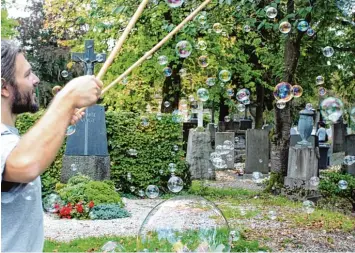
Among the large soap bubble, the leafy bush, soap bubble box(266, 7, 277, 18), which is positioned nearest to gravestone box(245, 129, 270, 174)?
the leafy bush

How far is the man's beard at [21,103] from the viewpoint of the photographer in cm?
181

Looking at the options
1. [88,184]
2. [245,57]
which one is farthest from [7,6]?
[88,184]

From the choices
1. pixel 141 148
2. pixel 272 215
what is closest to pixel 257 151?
pixel 141 148

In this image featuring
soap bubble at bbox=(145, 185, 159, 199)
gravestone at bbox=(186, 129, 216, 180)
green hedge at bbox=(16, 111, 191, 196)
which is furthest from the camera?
gravestone at bbox=(186, 129, 216, 180)

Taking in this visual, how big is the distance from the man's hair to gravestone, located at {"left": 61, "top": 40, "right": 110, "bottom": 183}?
33.5 feet

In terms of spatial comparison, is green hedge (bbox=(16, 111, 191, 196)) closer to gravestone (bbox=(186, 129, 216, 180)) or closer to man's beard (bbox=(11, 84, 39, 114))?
gravestone (bbox=(186, 129, 216, 180))

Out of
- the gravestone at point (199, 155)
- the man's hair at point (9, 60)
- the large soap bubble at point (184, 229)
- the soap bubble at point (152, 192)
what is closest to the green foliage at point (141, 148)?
the gravestone at point (199, 155)

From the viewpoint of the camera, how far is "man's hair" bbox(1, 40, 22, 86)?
1.80 meters

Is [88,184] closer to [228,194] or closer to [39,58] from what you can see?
[228,194]

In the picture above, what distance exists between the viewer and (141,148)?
13.6 metres

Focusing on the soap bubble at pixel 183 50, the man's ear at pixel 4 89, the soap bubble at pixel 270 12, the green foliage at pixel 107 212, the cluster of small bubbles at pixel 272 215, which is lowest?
the cluster of small bubbles at pixel 272 215

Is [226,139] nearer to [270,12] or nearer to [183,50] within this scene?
[270,12]

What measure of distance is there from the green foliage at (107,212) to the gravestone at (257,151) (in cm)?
849

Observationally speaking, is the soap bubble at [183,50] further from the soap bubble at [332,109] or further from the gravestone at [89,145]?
the gravestone at [89,145]
